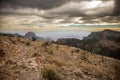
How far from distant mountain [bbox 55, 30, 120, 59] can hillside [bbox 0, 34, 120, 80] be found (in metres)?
0.27

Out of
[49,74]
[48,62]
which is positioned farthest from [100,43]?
[49,74]

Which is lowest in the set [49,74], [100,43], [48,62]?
[49,74]

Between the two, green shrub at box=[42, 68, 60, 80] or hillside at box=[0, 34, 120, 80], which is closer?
green shrub at box=[42, 68, 60, 80]

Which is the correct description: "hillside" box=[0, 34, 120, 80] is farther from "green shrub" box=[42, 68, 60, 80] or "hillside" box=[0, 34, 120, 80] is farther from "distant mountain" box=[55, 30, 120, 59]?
"distant mountain" box=[55, 30, 120, 59]

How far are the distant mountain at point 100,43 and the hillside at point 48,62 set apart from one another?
10.7 inches

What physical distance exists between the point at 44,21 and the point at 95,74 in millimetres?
3196

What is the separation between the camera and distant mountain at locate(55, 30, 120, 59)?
8289 millimetres

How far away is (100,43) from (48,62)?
2791mm

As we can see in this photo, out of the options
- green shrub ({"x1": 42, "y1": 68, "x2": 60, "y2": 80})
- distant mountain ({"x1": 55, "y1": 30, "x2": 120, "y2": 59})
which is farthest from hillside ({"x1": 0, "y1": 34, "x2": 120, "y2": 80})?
distant mountain ({"x1": 55, "y1": 30, "x2": 120, "y2": 59})

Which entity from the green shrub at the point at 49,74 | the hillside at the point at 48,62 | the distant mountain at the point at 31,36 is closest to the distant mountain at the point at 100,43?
the hillside at the point at 48,62

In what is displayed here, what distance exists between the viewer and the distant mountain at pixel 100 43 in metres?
8.29

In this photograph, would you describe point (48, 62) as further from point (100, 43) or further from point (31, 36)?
point (100, 43)

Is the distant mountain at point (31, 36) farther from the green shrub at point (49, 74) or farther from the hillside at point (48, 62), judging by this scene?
the green shrub at point (49, 74)

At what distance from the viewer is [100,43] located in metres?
8.45
